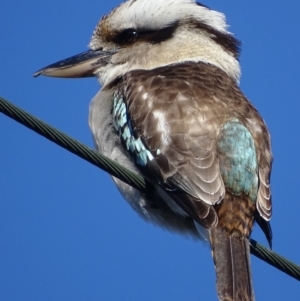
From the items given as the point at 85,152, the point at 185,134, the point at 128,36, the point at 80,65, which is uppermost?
the point at 128,36

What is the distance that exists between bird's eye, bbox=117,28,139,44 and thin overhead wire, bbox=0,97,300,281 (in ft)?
7.24

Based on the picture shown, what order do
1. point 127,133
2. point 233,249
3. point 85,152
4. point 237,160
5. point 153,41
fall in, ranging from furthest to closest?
1. point 153,41
2. point 127,133
3. point 237,160
4. point 233,249
5. point 85,152

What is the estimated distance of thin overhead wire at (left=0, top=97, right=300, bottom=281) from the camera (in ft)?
12.1

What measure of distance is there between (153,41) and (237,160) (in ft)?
5.98

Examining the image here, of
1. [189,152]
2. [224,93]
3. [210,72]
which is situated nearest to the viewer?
[189,152]

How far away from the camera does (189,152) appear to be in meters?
4.68

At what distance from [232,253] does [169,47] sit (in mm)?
2117

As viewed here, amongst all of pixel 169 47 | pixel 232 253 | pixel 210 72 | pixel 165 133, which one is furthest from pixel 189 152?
pixel 169 47

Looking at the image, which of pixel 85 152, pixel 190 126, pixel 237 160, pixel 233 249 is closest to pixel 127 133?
pixel 190 126

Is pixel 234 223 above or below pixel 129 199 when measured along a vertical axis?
below

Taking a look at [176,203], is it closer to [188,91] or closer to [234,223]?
[234,223]

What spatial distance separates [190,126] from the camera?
189 inches

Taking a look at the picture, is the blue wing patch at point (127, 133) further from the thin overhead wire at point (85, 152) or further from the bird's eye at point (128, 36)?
the bird's eye at point (128, 36)

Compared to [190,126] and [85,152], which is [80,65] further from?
[85,152]
